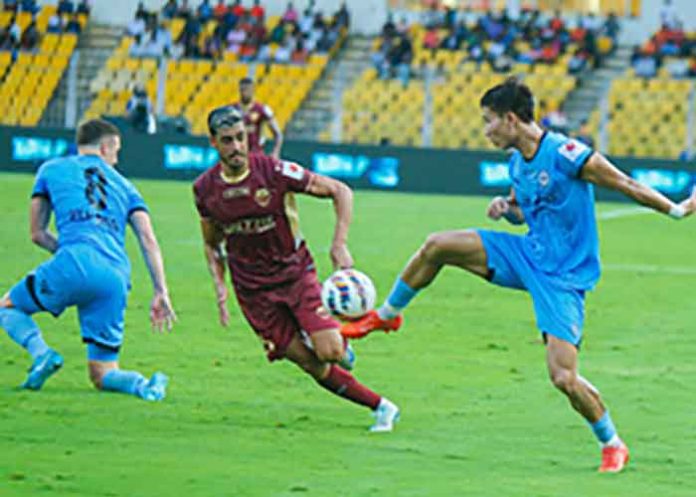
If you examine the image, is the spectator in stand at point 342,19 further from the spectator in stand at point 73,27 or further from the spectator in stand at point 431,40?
the spectator in stand at point 73,27

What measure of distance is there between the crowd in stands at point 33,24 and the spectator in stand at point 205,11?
3303 mm

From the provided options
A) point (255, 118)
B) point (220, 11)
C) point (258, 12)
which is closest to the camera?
point (255, 118)

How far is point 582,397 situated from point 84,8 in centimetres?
3831

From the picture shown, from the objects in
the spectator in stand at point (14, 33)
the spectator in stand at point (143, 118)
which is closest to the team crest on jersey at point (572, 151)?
the spectator in stand at point (143, 118)

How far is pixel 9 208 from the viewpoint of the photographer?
25.4m

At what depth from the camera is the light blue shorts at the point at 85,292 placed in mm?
10133

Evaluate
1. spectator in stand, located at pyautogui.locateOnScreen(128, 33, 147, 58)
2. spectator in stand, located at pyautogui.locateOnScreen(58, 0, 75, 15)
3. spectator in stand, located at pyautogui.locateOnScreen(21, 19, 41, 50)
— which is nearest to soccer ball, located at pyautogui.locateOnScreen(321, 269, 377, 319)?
spectator in stand, located at pyautogui.locateOnScreen(128, 33, 147, 58)

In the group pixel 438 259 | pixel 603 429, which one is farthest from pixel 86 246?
pixel 603 429

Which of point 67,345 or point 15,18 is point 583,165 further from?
point 15,18

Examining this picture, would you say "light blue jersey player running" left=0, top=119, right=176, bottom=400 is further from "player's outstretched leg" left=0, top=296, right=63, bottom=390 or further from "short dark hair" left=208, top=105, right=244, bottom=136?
"short dark hair" left=208, top=105, right=244, bottom=136

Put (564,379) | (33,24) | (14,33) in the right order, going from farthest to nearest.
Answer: (33,24), (14,33), (564,379)

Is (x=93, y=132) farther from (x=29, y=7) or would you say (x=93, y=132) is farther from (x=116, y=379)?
(x=29, y=7)

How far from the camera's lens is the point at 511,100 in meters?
8.66

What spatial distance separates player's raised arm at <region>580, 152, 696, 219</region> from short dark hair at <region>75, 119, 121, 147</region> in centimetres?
330
